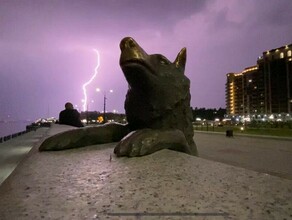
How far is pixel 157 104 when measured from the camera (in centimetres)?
459

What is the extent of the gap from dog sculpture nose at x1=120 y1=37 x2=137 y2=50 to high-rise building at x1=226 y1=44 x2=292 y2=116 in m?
83.7

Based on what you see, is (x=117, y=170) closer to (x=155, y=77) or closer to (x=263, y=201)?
(x=263, y=201)

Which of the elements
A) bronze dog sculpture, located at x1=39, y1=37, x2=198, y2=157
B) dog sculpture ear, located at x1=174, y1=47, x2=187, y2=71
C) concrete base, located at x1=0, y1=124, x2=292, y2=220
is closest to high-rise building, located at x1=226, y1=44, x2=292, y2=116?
dog sculpture ear, located at x1=174, y1=47, x2=187, y2=71

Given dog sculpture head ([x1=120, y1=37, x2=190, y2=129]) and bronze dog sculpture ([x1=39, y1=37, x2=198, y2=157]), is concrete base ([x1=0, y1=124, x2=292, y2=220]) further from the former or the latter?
dog sculpture head ([x1=120, y1=37, x2=190, y2=129])

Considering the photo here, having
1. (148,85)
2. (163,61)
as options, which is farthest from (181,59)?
(148,85)

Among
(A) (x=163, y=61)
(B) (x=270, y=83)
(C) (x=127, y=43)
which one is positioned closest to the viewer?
(C) (x=127, y=43)

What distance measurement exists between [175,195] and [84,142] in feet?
9.11

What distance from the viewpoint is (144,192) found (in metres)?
2.31

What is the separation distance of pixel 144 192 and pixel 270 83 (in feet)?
321

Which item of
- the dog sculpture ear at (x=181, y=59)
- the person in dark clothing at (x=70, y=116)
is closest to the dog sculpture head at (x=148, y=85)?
the dog sculpture ear at (x=181, y=59)

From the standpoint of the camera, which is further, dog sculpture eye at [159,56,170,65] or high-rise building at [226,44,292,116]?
high-rise building at [226,44,292,116]

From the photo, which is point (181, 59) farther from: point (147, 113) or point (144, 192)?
point (144, 192)

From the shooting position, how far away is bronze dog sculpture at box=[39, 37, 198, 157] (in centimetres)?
390

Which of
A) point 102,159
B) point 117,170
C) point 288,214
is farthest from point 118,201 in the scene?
point 102,159
